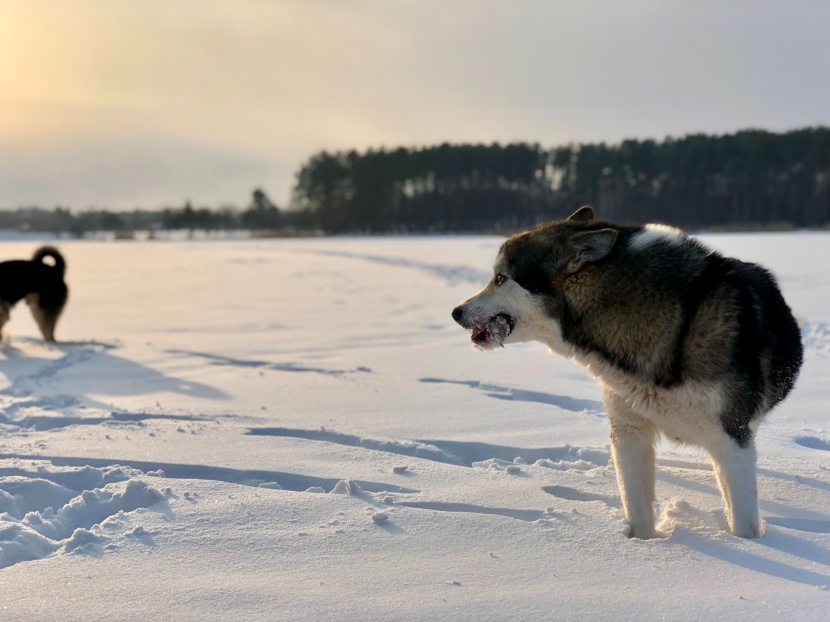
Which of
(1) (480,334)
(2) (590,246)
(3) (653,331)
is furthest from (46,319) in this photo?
(3) (653,331)

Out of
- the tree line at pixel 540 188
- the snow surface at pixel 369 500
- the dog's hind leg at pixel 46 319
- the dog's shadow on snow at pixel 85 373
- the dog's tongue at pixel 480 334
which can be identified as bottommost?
the dog's shadow on snow at pixel 85 373

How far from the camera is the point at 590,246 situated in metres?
3.11

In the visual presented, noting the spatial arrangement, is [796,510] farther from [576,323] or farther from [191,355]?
[191,355]

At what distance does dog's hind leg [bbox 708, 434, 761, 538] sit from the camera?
9.36 ft

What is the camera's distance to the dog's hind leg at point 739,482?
2.85 m

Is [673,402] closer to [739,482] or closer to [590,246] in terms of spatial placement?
[739,482]

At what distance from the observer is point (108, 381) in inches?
265

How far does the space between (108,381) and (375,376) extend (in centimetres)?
254

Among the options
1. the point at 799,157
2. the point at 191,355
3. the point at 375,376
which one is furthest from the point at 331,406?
the point at 799,157

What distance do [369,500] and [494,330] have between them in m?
1.00

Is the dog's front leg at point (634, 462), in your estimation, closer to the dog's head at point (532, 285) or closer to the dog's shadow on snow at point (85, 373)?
the dog's head at point (532, 285)

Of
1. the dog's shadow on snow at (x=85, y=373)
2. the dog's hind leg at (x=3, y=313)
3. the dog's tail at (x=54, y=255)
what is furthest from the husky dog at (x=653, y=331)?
the dog's tail at (x=54, y=255)

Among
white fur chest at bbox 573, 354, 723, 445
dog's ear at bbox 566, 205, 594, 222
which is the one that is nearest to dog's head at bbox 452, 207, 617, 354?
dog's ear at bbox 566, 205, 594, 222

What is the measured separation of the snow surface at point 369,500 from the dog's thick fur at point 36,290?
1853 mm
